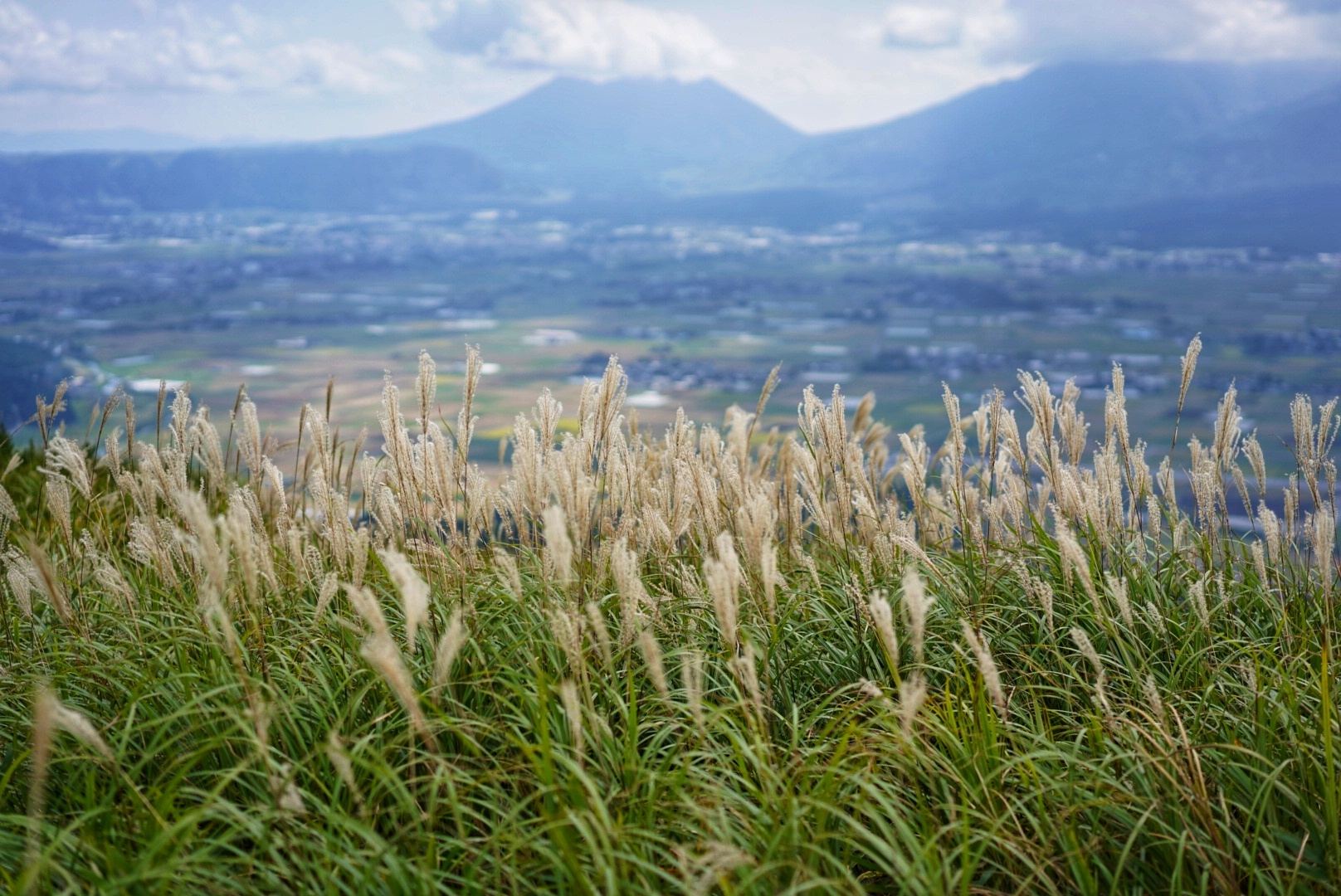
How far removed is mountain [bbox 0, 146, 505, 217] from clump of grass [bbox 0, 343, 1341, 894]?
129690mm

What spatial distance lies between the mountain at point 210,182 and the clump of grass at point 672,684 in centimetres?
12969

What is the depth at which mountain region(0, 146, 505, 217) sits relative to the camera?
113 meters

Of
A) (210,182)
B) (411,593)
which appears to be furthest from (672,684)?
(210,182)

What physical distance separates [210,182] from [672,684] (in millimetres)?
183419

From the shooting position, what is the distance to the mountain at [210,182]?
372 feet

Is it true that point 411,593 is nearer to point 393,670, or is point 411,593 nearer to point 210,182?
point 393,670

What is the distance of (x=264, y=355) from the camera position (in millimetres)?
63062

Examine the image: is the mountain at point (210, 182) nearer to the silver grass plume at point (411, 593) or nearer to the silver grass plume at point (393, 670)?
the silver grass plume at point (411, 593)

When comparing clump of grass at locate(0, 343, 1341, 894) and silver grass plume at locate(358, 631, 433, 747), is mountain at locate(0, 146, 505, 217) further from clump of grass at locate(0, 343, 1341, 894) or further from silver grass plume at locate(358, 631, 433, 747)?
silver grass plume at locate(358, 631, 433, 747)

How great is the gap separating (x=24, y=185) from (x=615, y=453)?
134037 millimetres

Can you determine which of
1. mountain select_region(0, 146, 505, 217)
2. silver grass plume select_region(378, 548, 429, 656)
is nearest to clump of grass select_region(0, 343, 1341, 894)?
silver grass plume select_region(378, 548, 429, 656)

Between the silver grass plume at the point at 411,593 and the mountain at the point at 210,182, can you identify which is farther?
the mountain at the point at 210,182

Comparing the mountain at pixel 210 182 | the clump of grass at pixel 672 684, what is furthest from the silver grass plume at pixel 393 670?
the mountain at pixel 210 182

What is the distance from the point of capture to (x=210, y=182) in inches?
6299
